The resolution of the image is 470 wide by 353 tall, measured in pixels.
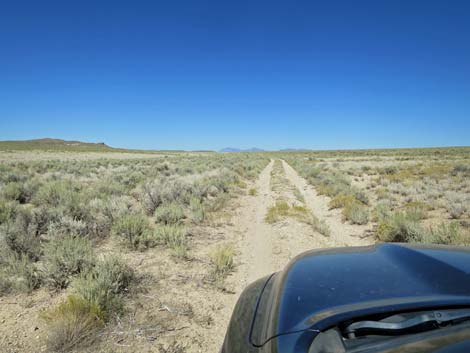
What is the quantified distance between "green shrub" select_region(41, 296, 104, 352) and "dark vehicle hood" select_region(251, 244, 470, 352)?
2315mm

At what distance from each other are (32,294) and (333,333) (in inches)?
175

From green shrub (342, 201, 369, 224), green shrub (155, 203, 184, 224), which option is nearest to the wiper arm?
green shrub (155, 203, 184, 224)

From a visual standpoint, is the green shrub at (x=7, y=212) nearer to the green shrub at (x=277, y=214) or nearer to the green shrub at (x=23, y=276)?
the green shrub at (x=23, y=276)

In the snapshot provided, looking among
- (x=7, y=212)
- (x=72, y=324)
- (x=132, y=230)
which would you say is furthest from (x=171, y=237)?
(x=7, y=212)

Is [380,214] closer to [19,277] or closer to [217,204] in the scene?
[217,204]

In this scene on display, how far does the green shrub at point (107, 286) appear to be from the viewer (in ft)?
11.5

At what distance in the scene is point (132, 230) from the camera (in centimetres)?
623

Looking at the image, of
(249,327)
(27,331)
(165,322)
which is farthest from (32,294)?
(249,327)

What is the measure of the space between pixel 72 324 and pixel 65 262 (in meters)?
1.64

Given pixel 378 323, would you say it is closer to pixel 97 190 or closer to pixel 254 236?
pixel 254 236

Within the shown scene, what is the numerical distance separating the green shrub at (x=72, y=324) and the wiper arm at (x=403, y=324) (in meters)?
2.92

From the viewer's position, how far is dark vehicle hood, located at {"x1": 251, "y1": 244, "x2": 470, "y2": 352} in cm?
143

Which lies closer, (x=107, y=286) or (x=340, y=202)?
(x=107, y=286)

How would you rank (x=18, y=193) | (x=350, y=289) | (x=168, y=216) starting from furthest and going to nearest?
1. (x=18, y=193)
2. (x=168, y=216)
3. (x=350, y=289)
